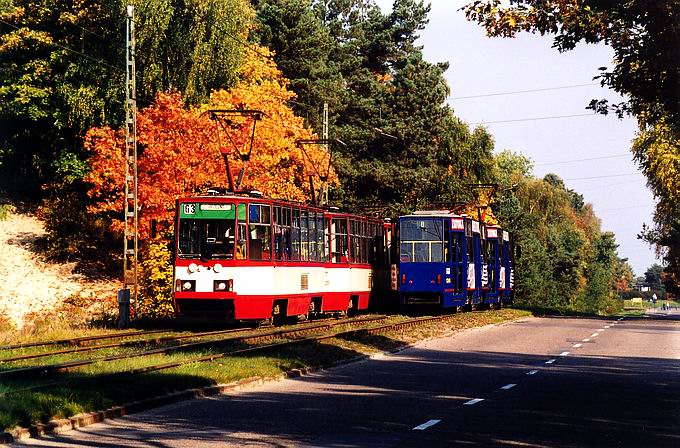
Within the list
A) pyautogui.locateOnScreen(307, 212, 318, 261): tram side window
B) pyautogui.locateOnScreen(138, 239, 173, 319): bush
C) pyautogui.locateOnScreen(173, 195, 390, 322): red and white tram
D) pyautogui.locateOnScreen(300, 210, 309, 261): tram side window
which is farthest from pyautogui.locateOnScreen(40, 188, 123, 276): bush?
pyautogui.locateOnScreen(173, 195, 390, 322): red and white tram

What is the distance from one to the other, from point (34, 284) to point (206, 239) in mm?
26557

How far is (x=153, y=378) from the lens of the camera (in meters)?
16.9

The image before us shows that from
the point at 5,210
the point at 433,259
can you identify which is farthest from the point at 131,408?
the point at 5,210

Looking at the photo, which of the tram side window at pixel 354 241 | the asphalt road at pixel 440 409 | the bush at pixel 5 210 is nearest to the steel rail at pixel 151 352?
the asphalt road at pixel 440 409

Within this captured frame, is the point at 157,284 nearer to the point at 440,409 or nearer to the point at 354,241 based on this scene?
the point at 354,241

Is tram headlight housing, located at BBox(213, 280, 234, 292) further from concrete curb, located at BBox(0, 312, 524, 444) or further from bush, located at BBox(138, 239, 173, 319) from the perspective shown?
concrete curb, located at BBox(0, 312, 524, 444)

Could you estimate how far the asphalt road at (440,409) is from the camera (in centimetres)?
1222

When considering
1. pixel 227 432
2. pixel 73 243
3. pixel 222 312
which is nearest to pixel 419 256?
pixel 222 312

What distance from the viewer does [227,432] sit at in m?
12.8

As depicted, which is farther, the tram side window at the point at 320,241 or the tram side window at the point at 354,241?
the tram side window at the point at 354,241

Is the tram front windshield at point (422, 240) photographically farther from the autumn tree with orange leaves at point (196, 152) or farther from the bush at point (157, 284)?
the bush at point (157, 284)

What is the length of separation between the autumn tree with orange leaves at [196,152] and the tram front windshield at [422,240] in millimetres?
6165

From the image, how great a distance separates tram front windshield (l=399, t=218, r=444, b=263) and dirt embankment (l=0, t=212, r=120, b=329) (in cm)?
1597

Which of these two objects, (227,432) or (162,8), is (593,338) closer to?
(227,432)
